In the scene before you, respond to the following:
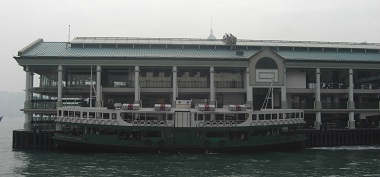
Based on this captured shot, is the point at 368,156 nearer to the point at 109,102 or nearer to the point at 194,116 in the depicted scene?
the point at 194,116

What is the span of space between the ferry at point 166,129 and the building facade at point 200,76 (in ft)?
32.4

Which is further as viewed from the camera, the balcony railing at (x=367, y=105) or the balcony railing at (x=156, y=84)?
the balcony railing at (x=367, y=105)

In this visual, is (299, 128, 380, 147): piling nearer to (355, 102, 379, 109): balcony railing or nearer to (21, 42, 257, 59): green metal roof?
(355, 102, 379, 109): balcony railing

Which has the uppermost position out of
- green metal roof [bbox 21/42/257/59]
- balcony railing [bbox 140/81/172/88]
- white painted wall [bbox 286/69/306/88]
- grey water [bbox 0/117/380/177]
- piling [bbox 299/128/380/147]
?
green metal roof [bbox 21/42/257/59]

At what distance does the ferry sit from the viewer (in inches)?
1860

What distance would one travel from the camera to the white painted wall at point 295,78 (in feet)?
216

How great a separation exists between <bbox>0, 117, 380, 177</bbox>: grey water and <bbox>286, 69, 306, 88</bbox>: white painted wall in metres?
18.9

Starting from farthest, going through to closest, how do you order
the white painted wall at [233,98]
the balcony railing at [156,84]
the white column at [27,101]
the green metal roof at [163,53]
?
the white painted wall at [233,98]
the balcony railing at [156,84]
the green metal roof at [163,53]
the white column at [27,101]

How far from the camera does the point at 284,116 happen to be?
168ft

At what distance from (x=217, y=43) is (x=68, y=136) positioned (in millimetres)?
32422

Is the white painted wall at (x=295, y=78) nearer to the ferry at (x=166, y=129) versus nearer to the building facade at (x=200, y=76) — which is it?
the building facade at (x=200, y=76)

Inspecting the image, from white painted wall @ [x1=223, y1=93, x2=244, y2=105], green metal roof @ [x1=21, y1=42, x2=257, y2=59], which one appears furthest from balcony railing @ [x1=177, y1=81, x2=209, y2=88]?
green metal roof @ [x1=21, y1=42, x2=257, y2=59]

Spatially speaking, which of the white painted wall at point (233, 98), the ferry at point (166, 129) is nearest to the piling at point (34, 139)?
the ferry at point (166, 129)

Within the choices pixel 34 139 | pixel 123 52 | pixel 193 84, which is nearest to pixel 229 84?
pixel 193 84
